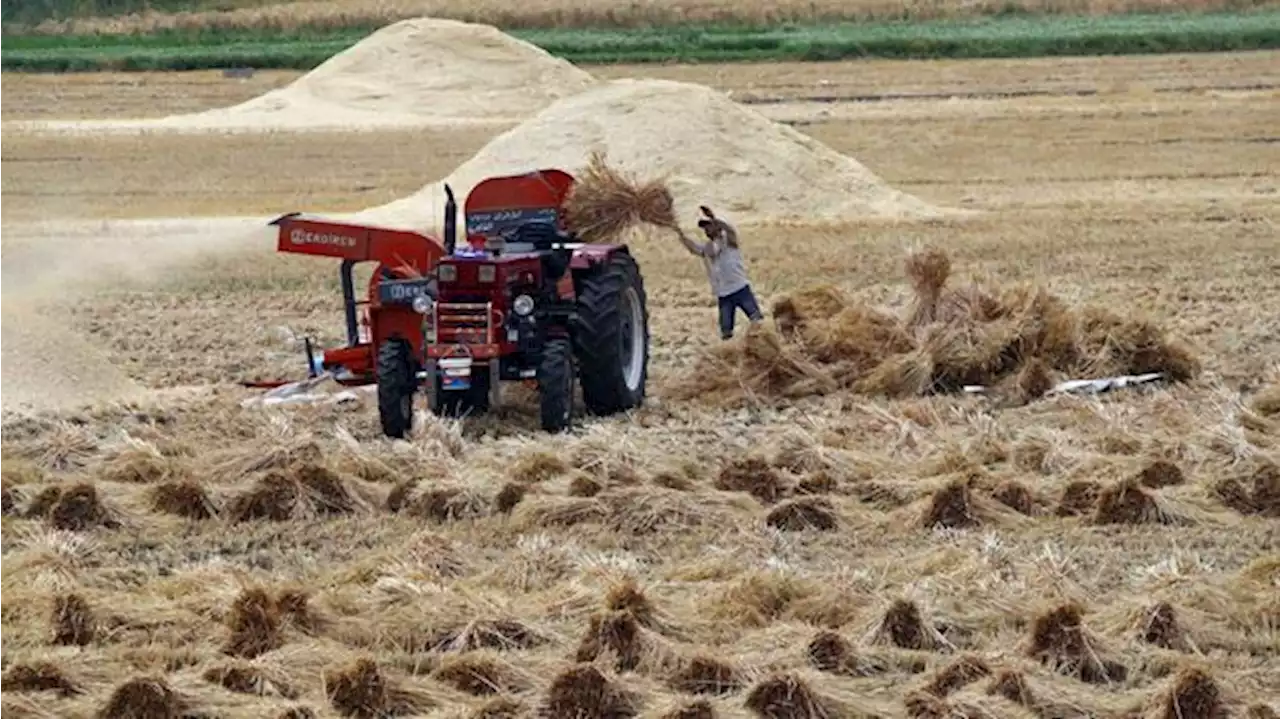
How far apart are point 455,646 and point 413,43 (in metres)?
36.3

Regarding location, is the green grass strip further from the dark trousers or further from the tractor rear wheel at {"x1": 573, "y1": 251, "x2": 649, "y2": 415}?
the tractor rear wheel at {"x1": 573, "y1": 251, "x2": 649, "y2": 415}

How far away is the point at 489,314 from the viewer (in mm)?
15719

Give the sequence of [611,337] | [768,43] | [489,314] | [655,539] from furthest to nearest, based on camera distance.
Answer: [768,43]
[611,337]
[489,314]
[655,539]

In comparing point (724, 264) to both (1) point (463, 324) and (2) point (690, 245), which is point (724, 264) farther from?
(1) point (463, 324)

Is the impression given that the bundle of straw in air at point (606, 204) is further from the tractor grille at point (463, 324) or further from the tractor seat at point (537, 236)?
the tractor grille at point (463, 324)

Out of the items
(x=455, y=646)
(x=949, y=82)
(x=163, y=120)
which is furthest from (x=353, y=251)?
(x=949, y=82)

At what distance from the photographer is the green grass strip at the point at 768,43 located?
182ft

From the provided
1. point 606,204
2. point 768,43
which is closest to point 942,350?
point 606,204

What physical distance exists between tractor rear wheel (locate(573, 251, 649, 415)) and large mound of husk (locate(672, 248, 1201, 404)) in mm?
718

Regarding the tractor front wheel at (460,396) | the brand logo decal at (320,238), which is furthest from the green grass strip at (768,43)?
the tractor front wheel at (460,396)

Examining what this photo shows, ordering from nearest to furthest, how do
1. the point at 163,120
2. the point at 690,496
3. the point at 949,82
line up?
the point at 690,496
the point at 163,120
the point at 949,82

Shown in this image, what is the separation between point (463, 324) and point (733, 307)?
4.68 metres

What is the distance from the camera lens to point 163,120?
145ft

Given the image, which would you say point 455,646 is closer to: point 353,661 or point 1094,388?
point 353,661
